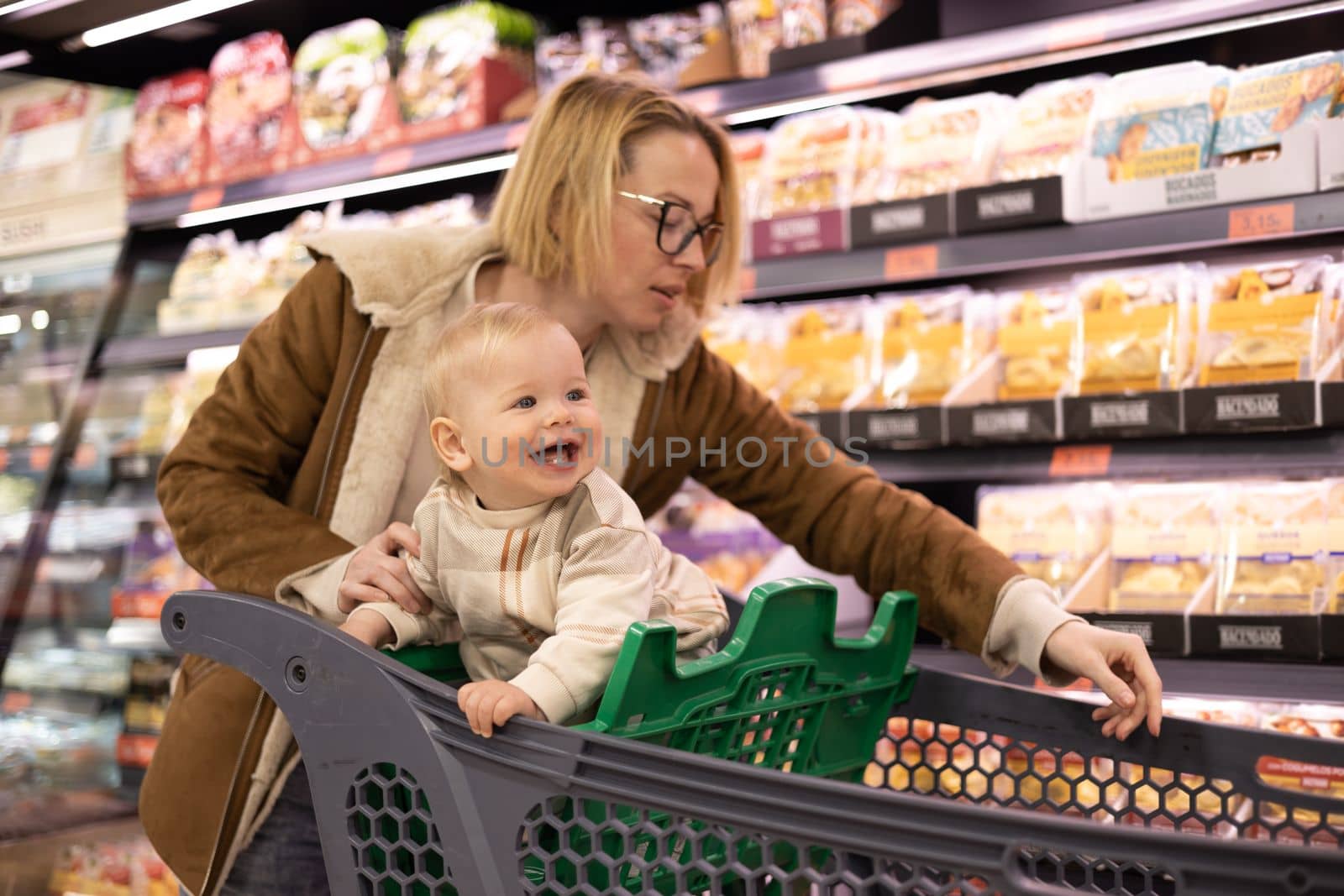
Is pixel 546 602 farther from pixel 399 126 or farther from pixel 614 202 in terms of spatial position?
pixel 399 126

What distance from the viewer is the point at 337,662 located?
1111mm

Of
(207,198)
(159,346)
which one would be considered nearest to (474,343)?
(207,198)

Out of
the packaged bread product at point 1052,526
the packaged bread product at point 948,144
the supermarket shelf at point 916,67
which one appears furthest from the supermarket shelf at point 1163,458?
the supermarket shelf at point 916,67

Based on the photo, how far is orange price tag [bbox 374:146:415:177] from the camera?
3211 millimetres

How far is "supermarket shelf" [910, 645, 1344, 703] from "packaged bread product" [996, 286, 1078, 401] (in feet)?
1.83

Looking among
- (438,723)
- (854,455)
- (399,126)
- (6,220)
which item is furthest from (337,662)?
(6,220)

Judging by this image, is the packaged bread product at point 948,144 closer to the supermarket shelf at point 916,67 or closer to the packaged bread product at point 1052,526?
the supermarket shelf at point 916,67

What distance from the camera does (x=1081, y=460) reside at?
2.37 meters

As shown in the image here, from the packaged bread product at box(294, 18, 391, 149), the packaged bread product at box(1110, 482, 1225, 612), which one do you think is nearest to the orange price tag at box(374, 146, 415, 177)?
the packaged bread product at box(294, 18, 391, 149)

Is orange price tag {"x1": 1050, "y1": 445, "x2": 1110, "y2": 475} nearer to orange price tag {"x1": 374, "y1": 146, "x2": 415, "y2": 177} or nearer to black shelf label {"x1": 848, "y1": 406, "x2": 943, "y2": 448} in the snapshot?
black shelf label {"x1": 848, "y1": 406, "x2": 943, "y2": 448}

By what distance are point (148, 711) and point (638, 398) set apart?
112 inches

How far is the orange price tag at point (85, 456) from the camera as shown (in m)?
4.01

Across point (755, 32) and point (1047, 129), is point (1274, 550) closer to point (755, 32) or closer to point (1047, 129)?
point (1047, 129)

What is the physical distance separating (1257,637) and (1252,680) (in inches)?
2.9
